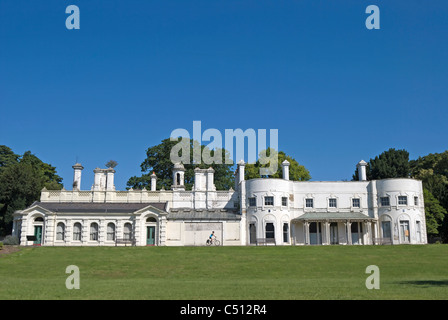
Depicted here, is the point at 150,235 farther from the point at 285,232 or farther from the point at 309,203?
the point at 309,203

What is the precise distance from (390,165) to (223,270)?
50491 millimetres

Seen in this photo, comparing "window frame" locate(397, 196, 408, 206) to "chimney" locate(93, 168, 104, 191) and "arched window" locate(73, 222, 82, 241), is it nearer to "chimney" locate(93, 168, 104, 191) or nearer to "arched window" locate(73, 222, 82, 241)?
"chimney" locate(93, 168, 104, 191)

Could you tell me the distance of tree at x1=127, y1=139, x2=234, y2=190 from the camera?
74.6 meters

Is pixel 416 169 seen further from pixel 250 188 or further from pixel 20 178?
pixel 20 178

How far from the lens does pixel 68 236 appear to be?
166 ft

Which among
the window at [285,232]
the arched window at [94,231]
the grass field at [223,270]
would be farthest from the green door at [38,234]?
the window at [285,232]

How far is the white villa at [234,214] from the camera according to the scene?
1991 inches

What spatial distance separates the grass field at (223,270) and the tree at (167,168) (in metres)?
33.5

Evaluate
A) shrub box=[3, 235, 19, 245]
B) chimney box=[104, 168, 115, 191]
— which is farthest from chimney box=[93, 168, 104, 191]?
shrub box=[3, 235, 19, 245]

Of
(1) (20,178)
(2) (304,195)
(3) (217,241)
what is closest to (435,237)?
(2) (304,195)

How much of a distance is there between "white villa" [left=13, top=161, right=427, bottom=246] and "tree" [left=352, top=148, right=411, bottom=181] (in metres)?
19.1

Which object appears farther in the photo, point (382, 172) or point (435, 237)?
point (382, 172)

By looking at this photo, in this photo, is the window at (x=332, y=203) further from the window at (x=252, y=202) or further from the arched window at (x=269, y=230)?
the window at (x=252, y=202)
